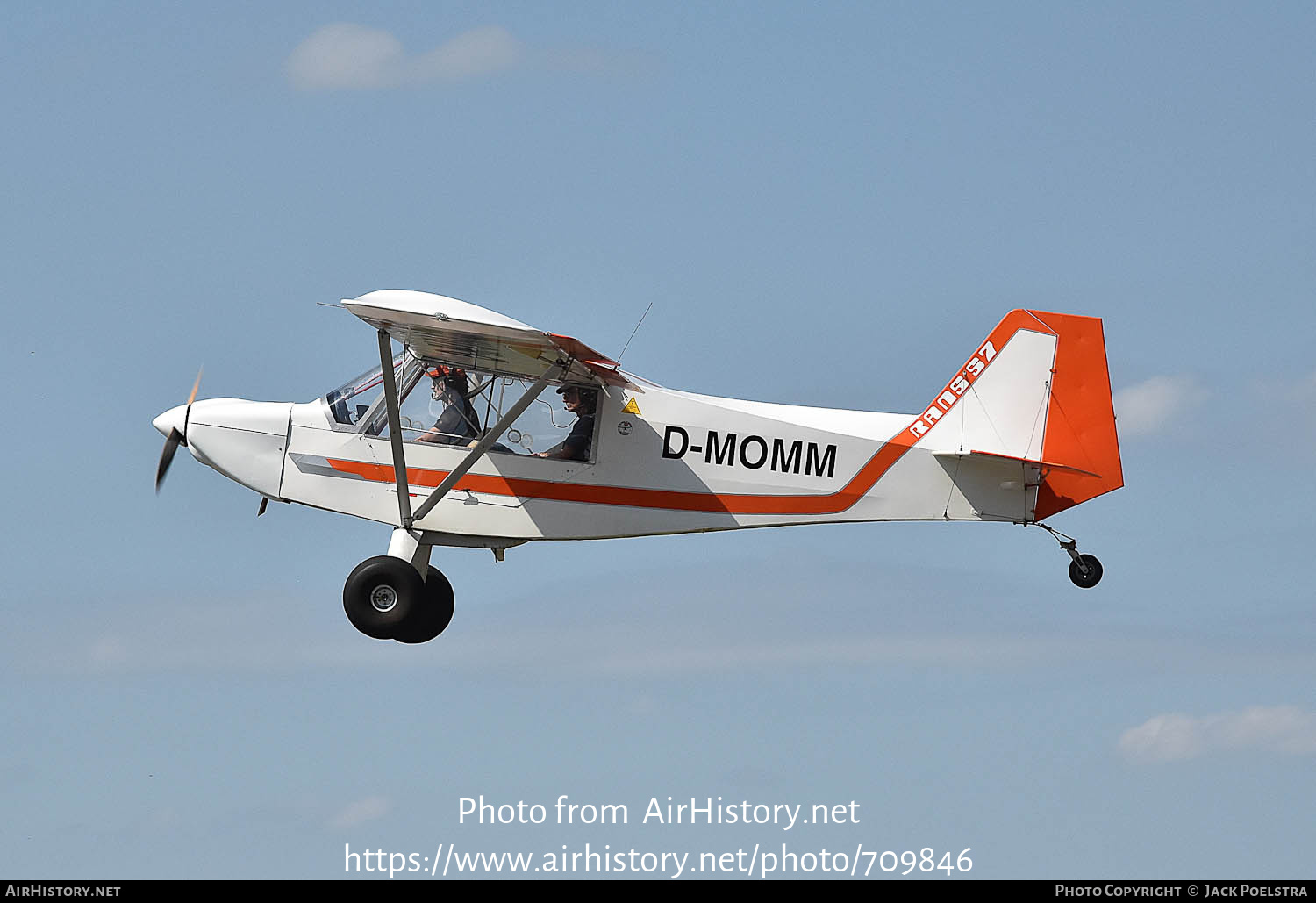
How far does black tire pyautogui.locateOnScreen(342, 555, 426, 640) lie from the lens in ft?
48.5

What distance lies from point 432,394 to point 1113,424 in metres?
6.55

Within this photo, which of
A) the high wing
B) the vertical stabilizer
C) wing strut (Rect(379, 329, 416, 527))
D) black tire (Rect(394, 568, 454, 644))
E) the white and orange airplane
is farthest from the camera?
the vertical stabilizer

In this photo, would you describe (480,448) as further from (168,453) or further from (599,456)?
(168,453)

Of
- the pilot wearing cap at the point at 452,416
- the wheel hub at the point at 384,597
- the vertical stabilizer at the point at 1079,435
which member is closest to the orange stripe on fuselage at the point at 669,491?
the pilot wearing cap at the point at 452,416

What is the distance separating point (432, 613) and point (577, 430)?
228 cm

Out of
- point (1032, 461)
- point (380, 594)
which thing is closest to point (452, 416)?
point (380, 594)

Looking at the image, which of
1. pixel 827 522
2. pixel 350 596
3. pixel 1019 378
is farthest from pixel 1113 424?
pixel 350 596

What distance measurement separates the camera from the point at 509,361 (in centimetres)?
1480

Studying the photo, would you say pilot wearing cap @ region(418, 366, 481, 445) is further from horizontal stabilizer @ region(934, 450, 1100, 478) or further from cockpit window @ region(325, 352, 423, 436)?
horizontal stabilizer @ region(934, 450, 1100, 478)

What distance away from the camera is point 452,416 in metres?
15.0

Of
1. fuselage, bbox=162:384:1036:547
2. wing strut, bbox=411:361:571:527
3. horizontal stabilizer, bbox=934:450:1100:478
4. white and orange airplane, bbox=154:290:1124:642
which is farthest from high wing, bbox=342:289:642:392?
horizontal stabilizer, bbox=934:450:1100:478

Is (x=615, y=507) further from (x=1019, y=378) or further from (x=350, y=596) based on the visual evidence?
(x=1019, y=378)

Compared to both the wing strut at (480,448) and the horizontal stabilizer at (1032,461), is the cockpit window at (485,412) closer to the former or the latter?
the wing strut at (480,448)

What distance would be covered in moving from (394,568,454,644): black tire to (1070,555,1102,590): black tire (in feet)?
19.9
